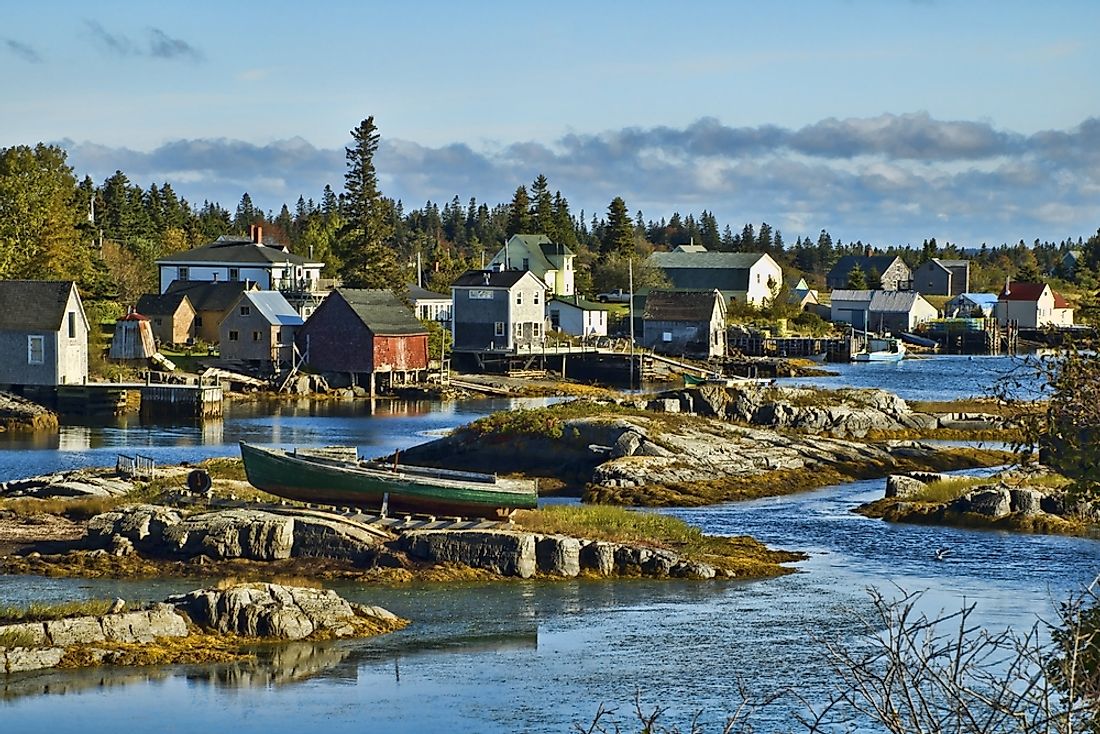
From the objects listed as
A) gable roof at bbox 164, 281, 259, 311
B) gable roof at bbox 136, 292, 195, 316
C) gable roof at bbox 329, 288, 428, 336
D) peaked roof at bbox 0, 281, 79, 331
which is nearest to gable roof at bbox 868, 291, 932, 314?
gable roof at bbox 164, 281, 259, 311

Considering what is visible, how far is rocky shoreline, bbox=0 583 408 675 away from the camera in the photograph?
26.0m

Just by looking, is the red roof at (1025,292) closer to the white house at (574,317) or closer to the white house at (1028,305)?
the white house at (1028,305)

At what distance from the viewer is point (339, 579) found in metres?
33.4

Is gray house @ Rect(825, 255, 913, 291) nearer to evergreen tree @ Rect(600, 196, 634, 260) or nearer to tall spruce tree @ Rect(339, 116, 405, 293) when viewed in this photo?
evergreen tree @ Rect(600, 196, 634, 260)

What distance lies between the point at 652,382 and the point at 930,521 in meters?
57.8

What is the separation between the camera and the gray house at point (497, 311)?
10106 cm

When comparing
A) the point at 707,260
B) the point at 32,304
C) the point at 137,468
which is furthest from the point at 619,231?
the point at 137,468

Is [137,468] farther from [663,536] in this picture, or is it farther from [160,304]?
[160,304]

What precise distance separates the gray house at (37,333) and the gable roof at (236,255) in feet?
121

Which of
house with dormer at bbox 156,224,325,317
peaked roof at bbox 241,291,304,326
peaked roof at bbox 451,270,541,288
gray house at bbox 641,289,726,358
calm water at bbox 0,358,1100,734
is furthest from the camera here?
gray house at bbox 641,289,726,358

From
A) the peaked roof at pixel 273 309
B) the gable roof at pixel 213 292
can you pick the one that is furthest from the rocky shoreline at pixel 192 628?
the gable roof at pixel 213 292

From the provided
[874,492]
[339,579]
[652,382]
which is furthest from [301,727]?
[652,382]

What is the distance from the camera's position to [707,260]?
144 m

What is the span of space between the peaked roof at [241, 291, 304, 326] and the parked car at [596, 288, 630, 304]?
4484 centimetres
